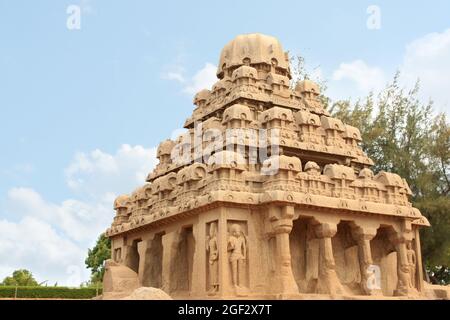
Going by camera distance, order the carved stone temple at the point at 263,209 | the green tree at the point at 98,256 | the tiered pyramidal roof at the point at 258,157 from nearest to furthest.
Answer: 1. the carved stone temple at the point at 263,209
2. the tiered pyramidal roof at the point at 258,157
3. the green tree at the point at 98,256

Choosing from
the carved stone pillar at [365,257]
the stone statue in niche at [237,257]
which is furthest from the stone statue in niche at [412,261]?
the stone statue in niche at [237,257]

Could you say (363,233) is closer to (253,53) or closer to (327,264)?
(327,264)

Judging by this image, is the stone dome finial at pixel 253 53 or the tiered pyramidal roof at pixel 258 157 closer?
the tiered pyramidal roof at pixel 258 157

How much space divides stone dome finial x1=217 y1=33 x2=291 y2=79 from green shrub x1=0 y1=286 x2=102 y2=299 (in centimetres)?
1506

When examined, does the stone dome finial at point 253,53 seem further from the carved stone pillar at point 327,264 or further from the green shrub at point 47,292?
the green shrub at point 47,292

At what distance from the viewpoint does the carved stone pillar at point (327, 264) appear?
58.5 feet

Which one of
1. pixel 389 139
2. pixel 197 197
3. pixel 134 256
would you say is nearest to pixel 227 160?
pixel 197 197

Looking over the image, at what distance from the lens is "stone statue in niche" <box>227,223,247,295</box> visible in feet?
54.7

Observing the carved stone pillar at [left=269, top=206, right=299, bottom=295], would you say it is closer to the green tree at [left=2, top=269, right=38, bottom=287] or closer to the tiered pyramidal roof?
the tiered pyramidal roof

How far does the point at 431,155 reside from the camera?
100ft

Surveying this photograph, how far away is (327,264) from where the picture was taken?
59.0 ft

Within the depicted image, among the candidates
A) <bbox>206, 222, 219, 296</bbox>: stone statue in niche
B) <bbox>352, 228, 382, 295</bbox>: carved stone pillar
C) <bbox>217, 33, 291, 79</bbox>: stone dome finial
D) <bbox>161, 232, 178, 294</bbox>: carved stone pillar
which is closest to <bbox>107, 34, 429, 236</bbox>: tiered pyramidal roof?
<bbox>217, 33, 291, 79</bbox>: stone dome finial

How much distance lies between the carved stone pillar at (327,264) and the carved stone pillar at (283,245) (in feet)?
4.85

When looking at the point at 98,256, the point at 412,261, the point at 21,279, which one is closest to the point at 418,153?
the point at 412,261
